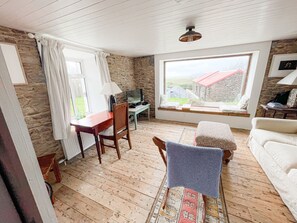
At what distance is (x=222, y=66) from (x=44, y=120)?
4123 mm

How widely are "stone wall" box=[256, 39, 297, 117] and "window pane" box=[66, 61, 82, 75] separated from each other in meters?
4.12

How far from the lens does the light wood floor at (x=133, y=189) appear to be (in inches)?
52.6

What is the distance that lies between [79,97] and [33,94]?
98 cm

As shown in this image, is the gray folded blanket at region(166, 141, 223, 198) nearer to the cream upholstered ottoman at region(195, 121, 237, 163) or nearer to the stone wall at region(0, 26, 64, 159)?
the cream upholstered ottoman at region(195, 121, 237, 163)

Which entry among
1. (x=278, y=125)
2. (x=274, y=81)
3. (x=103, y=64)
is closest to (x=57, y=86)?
(x=103, y=64)

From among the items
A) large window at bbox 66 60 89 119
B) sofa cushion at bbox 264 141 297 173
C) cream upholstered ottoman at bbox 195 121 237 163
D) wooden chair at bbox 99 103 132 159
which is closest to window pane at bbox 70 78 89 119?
large window at bbox 66 60 89 119

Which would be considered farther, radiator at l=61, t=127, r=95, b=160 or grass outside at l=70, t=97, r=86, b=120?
grass outside at l=70, t=97, r=86, b=120

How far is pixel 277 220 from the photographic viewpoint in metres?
1.26

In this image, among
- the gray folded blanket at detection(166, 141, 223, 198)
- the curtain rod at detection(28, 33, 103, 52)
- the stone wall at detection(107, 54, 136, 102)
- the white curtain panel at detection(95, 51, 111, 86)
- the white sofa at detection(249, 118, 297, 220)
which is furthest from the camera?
the stone wall at detection(107, 54, 136, 102)

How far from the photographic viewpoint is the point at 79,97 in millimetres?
2736

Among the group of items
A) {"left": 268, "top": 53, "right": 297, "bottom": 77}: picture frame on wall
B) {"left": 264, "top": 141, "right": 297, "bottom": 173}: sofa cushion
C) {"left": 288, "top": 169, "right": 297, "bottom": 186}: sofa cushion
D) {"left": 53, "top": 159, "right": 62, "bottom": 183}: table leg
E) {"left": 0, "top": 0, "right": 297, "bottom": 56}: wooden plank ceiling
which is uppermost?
{"left": 0, "top": 0, "right": 297, "bottom": 56}: wooden plank ceiling

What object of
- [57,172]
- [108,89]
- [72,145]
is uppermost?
[108,89]

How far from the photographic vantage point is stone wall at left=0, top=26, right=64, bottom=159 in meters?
1.61

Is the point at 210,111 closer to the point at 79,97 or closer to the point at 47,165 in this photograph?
the point at 79,97
